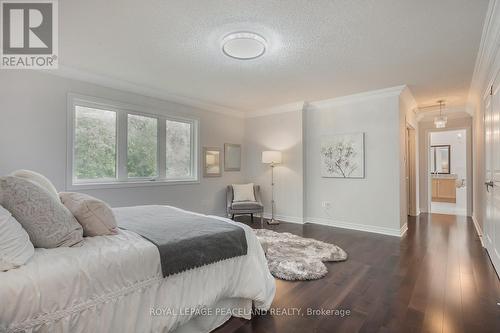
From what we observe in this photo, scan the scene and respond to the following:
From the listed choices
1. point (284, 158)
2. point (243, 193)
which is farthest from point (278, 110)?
point (243, 193)

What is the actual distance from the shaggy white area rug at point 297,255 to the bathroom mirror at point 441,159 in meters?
8.16

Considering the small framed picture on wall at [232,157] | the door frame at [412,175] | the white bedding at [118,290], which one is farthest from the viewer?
the door frame at [412,175]

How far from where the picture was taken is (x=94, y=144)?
3.78 m

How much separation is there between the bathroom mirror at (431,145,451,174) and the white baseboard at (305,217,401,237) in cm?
683

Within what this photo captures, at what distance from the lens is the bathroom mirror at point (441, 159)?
9.09 m

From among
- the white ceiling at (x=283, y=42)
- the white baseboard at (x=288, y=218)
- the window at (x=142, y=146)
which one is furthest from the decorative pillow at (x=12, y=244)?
the white baseboard at (x=288, y=218)

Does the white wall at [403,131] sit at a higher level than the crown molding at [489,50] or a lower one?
lower

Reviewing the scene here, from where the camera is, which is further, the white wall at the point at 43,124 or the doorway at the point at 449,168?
the doorway at the point at 449,168

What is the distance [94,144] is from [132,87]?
1.07 meters

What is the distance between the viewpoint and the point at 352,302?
2.11m

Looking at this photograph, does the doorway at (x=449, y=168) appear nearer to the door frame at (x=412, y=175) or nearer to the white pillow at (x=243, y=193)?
the door frame at (x=412, y=175)

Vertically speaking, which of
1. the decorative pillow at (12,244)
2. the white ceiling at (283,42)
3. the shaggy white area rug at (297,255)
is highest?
the white ceiling at (283,42)

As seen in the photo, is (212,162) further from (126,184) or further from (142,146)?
(126,184)

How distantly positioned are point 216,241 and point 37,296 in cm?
94
